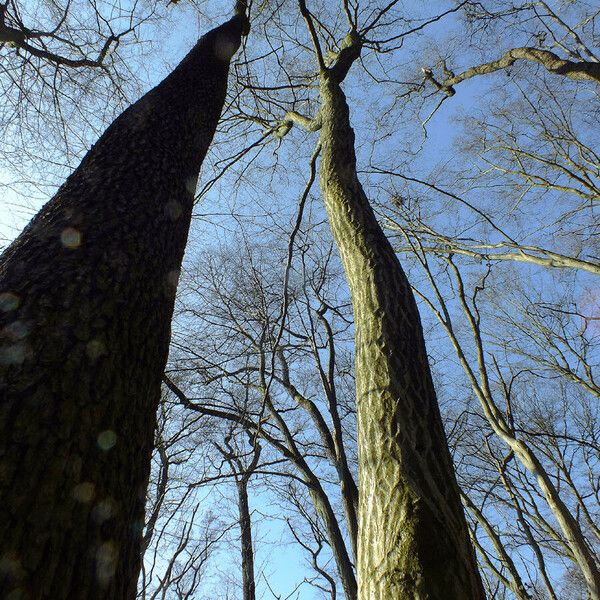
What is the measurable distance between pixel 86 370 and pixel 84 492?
1.11ft

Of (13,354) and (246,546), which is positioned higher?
(246,546)

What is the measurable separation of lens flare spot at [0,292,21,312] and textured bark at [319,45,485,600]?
1573 millimetres

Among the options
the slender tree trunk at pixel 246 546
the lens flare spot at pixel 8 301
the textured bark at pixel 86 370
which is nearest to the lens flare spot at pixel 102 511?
the textured bark at pixel 86 370

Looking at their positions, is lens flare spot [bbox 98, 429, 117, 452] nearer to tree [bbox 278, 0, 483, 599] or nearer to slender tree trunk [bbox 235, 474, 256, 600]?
tree [bbox 278, 0, 483, 599]

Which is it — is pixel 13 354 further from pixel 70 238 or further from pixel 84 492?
pixel 70 238

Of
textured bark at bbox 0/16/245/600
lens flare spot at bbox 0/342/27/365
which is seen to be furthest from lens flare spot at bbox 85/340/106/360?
lens flare spot at bbox 0/342/27/365

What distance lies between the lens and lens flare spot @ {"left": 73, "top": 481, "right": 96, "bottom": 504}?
1.02 metres

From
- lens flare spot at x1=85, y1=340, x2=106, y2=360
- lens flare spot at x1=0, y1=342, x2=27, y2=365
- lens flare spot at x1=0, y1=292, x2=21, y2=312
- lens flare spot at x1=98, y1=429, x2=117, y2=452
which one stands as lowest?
lens flare spot at x1=98, y1=429, x2=117, y2=452

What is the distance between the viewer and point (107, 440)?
1.17 m

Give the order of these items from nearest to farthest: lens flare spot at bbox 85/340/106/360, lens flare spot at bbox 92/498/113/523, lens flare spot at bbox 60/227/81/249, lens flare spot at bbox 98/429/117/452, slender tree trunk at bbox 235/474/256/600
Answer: lens flare spot at bbox 92/498/113/523 < lens flare spot at bbox 98/429/117/452 < lens flare spot at bbox 85/340/106/360 < lens flare spot at bbox 60/227/81/249 < slender tree trunk at bbox 235/474/256/600

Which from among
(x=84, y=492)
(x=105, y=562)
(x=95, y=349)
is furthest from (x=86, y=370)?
(x=105, y=562)

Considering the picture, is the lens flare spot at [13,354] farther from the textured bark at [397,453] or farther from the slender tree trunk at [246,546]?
the slender tree trunk at [246,546]

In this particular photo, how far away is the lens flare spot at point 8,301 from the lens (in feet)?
4.20

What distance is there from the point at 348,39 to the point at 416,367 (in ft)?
16.0
